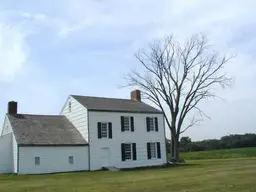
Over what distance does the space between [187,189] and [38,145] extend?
19.1m

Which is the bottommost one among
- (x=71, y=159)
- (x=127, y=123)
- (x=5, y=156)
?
(x=71, y=159)

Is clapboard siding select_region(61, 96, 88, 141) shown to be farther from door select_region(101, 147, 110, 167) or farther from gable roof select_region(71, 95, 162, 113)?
door select_region(101, 147, 110, 167)

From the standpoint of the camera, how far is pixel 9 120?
3269 centimetres

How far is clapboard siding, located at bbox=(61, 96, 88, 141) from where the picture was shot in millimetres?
34188

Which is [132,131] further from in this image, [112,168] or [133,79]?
[133,79]

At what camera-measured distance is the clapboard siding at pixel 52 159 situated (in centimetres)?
2961

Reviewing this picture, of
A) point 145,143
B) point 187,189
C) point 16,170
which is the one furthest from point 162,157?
point 187,189

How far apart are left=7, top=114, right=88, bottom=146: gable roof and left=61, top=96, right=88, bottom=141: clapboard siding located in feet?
1.37

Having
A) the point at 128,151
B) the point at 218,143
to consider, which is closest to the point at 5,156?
the point at 128,151

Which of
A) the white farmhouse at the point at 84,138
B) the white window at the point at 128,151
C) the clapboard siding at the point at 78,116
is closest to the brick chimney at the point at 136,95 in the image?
the white farmhouse at the point at 84,138

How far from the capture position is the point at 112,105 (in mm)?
37000

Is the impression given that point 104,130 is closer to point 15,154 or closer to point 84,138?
point 84,138

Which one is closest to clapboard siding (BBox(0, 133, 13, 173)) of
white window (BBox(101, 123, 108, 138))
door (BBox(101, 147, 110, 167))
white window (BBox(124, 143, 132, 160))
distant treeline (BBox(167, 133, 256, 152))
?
door (BBox(101, 147, 110, 167))

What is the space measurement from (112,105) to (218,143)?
58.5 meters
